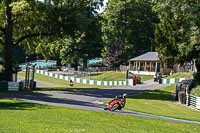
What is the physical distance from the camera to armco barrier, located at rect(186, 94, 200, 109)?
953 inches

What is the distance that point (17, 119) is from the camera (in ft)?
38.5

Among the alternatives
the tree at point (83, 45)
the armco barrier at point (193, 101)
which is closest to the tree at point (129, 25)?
the tree at point (83, 45)

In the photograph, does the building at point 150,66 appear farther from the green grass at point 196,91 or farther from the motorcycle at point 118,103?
the motorcycle at point 118,103

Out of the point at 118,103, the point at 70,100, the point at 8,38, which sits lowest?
the point at 70,100

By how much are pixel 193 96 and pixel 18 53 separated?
73927 mm

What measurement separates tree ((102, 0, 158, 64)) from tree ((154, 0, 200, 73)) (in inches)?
1020

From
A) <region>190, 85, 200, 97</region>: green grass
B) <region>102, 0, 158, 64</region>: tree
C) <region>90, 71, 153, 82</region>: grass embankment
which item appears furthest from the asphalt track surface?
<region>102, 0, 158, 64</region>: tree

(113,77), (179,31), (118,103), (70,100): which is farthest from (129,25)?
(118,103)

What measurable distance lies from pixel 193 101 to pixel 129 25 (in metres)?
48.9

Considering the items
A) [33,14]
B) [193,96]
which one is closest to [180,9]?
[193,96]

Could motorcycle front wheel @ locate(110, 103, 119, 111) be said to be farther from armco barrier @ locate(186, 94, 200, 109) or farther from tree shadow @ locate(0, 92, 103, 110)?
armco barrier @ locate(186, 94, 200, 109)

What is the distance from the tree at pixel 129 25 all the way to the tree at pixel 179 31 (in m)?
25.9

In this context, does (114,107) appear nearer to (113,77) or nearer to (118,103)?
(118,103)

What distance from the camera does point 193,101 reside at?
25047mm
